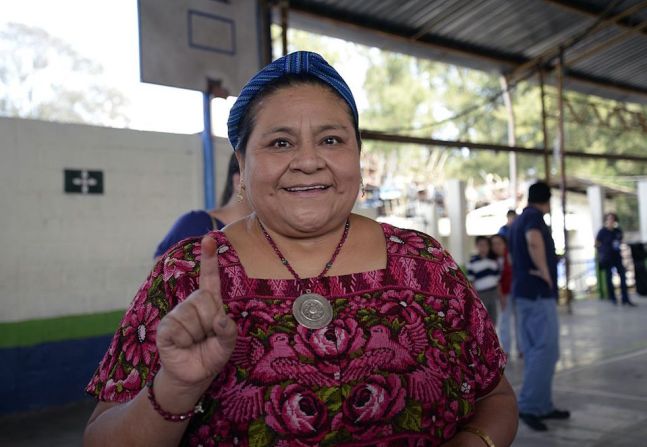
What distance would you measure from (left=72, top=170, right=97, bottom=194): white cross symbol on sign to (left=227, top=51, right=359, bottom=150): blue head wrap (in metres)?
4.40

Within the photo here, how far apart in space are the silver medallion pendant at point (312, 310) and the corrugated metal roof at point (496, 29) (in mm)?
5687

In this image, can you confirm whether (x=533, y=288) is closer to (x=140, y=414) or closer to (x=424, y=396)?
(x=424, y=396)

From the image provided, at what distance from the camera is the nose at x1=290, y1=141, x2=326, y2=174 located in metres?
1.30

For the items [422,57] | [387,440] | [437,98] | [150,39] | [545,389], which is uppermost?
[437,98]

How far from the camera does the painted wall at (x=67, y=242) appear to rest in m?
5.03

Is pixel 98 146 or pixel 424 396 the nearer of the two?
pixel 424 396

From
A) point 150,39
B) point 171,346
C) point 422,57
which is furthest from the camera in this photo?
point 422,57

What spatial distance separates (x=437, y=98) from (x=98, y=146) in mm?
24848

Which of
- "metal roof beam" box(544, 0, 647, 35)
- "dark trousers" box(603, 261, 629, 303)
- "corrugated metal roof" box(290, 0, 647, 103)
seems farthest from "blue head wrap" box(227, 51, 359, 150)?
"dark trousers" box(603, 261, 629, 303)

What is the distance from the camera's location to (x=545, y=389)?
4.49 meters

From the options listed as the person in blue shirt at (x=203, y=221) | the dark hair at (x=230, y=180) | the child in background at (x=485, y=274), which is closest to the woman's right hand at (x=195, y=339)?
the person in blue shirt at (x=203, y=221)

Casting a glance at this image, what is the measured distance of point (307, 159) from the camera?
1.30 m

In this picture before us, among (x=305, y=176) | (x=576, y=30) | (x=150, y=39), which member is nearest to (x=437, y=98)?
(x=576, y=30)

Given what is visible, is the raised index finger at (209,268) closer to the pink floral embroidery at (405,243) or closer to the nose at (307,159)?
the nose at (307,159)
